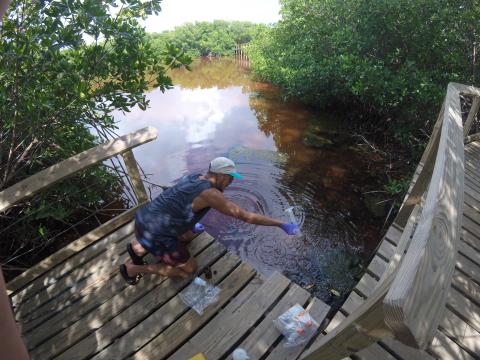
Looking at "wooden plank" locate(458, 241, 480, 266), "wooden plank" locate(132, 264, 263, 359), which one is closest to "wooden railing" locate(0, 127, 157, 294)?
"wooden plank" locate(132, 264, 263, 359)

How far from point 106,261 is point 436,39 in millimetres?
6901

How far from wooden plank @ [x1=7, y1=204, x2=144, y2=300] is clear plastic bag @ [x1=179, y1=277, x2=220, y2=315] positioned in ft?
4.00

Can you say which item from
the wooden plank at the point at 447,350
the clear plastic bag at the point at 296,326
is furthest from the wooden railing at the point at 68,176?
the wooden plank at the point at 447,350

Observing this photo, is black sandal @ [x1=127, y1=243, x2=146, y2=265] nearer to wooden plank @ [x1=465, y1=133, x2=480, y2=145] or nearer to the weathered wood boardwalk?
the weathered wood boardwalk

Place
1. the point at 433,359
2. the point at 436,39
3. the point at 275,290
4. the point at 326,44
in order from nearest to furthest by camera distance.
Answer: the point at 433,359
the point at 275,290
the point at 436,39
the point at 326,44

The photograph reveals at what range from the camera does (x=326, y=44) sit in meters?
8.48

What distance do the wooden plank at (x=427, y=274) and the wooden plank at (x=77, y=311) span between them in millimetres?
2642

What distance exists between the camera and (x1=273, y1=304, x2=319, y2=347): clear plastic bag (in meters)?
2.47

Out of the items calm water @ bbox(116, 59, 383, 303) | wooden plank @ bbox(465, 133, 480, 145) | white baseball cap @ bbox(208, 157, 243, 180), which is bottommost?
calm water @ bbox(116, 59, 383, 303)

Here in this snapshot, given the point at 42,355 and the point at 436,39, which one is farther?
the point at 436,39

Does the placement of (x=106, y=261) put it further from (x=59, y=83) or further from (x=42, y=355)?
(x=59, y=83)

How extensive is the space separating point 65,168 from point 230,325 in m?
1.97

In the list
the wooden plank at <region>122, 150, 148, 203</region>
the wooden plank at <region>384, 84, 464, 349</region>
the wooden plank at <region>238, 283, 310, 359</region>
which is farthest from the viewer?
the wooden plank at <region>122, 150, 148, 203</region>

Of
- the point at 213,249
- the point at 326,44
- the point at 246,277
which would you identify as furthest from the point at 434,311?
the point at 326,44
